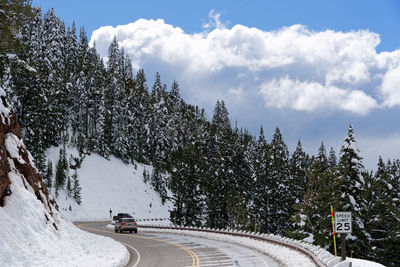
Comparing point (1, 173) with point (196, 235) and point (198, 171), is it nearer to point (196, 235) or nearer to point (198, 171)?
point (196, 235)

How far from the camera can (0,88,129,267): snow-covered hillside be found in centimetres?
1580

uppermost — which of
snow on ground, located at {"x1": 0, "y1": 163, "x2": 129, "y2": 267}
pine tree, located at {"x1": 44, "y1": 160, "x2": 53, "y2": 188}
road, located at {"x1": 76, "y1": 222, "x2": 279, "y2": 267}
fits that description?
pine tree, located at {"x1": 44, "y1": 160, "x2": 53, "y2": 188}

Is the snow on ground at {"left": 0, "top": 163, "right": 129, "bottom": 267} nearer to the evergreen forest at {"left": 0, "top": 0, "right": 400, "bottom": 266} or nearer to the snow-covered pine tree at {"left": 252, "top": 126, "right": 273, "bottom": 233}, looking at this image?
the evergreen forest at {"left": 0, "top": 0, "right": 400, "bottom": 266}

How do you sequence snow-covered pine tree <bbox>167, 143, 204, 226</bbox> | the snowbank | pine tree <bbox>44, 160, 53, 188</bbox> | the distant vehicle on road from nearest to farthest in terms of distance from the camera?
the snowbank < the distant vehicle on road < snow-covered pine tree <bbox>167, 143, 204, 226</bbox> < pine tree <bbox>44, 160, 53, 188</bbox>

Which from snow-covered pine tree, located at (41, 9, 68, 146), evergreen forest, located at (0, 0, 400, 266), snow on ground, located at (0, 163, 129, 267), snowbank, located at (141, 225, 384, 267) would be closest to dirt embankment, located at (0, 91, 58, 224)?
snow on ground, located at (0, 163, 129, 267)

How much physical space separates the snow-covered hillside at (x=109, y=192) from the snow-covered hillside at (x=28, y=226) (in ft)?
153

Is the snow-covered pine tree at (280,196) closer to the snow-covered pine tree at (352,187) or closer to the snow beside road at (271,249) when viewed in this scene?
the snow beside road at (271,249)

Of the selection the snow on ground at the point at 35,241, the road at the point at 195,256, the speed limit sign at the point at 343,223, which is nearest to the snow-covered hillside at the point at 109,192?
the road at the point at 195,256

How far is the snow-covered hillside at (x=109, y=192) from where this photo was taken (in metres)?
71.2

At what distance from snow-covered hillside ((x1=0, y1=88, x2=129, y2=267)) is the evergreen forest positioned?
7.35 metres

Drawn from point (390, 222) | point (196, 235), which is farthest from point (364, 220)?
point (196, 235)

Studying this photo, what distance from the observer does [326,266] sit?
15.5 meters

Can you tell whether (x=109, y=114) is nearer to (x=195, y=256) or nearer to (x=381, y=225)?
(x=381, y=225)

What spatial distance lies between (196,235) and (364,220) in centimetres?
1607
